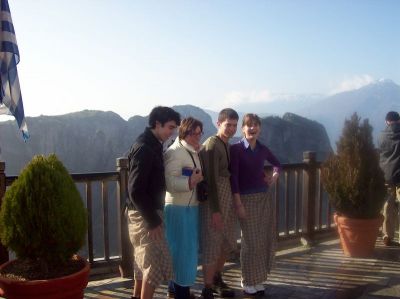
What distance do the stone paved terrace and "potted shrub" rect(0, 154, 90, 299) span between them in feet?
4.09

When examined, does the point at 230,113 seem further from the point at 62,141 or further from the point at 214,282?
the point at 62,141

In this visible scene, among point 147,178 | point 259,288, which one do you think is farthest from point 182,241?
point 259,288

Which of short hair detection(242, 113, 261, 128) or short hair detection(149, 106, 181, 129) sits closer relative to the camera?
short hair detection(149, 106, 181, 129)

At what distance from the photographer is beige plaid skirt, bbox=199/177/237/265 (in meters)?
3.71

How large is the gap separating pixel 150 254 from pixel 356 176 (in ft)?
10.4

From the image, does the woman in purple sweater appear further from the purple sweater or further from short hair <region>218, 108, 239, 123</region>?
short hair <region>218, 108, 239, 123</region>

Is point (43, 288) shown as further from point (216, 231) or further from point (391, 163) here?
point (391, 163)

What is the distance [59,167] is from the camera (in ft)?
10.3

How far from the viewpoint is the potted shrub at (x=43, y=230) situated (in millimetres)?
2926

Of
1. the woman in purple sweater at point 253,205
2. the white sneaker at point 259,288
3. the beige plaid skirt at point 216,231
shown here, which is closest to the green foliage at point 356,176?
the woman in purple sweater at point 253,205

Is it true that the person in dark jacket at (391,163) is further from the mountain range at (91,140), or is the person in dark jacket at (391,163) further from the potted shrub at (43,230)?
the mountain range at (91,140)

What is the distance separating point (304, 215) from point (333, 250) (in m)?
0.66

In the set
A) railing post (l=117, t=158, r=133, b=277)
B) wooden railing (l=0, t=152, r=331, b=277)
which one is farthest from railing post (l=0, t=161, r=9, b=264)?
railing post (l=117, t=158, r=133, b=277)

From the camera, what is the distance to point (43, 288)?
9.41 feet
